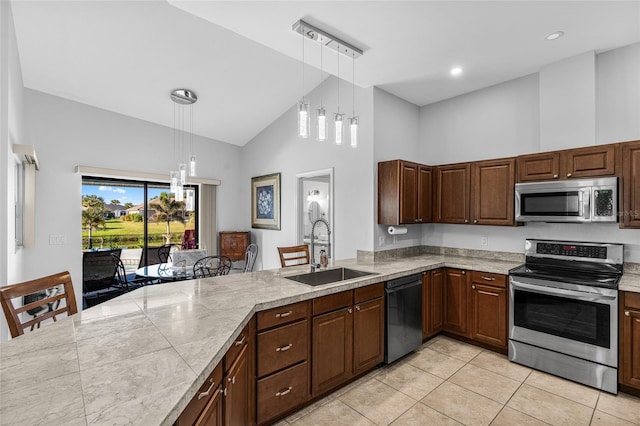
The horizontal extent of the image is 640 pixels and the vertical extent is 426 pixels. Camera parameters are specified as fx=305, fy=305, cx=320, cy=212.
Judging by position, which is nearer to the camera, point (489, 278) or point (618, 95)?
point (618, 95)

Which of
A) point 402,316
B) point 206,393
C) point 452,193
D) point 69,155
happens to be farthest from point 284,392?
point 69,155

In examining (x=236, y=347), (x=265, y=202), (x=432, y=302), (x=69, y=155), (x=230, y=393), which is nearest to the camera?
(x=230, y=393)

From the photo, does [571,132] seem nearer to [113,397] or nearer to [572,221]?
[572,221]

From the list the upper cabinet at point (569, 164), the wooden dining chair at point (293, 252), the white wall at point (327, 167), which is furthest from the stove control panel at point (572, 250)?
the wooden dining chair at point (293, 252)

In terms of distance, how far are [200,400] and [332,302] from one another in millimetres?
1399

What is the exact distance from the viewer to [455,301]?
3.57 metres

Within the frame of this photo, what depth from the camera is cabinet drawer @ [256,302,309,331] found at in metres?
2.02

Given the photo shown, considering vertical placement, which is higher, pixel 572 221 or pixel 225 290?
pixel 572 221

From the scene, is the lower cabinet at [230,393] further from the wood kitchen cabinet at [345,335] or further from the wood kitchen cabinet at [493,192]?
the wood kitchen cabinet at [493,192]

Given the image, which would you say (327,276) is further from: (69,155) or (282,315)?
(69,155)

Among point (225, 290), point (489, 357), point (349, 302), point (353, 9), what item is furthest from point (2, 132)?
point (489, 357)

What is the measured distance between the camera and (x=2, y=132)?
231 cm

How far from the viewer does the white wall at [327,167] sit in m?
3.88

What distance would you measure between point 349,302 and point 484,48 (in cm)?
273
